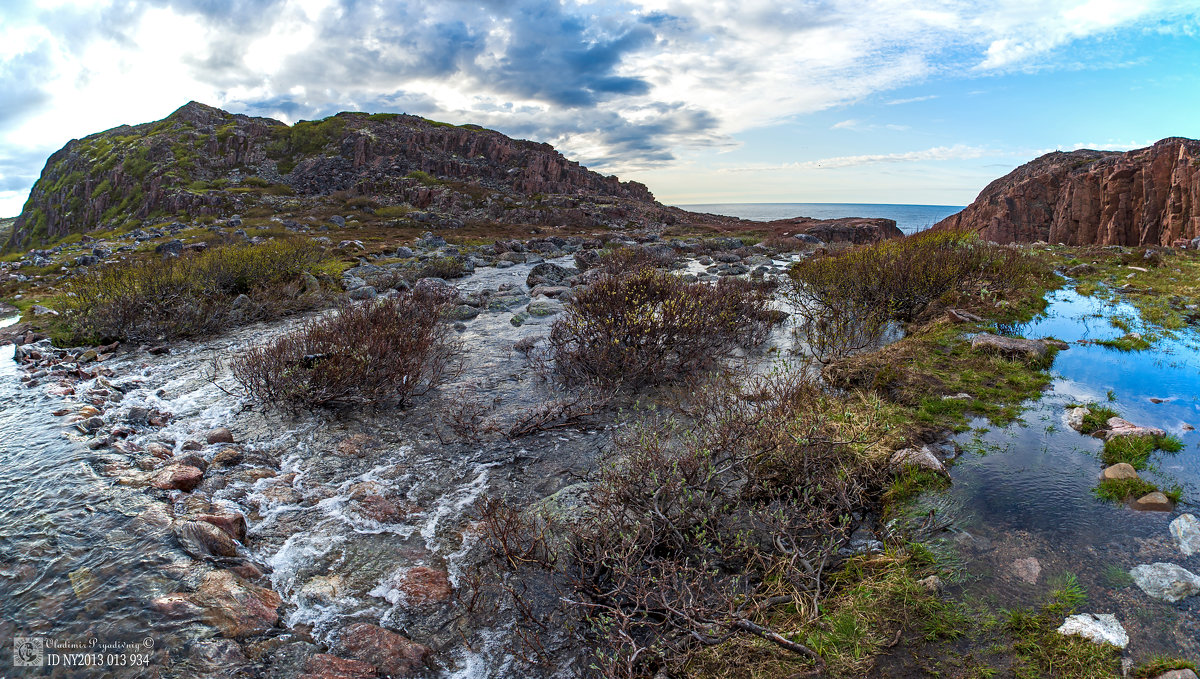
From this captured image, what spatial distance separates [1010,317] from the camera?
39.7 ft

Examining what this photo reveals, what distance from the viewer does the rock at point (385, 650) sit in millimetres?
3676

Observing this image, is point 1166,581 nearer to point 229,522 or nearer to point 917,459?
point 917,459

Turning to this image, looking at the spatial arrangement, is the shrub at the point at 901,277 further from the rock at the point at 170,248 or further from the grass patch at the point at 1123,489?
the rock at the point at 170,248

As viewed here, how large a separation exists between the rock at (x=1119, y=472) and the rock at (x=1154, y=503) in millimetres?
314

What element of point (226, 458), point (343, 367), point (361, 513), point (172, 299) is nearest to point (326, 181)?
point (172, 299)

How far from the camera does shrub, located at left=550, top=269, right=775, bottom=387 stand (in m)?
9.14

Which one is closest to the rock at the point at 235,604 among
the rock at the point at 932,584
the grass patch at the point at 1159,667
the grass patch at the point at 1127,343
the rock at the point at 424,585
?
the rock at the point at 424,585

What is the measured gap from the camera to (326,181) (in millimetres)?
69438

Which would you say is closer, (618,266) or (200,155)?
(618,266)

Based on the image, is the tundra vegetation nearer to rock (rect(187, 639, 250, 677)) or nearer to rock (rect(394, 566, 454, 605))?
rock (rect(394, 566, 454, 605))

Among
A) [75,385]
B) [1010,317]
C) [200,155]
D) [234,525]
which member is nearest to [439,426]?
[234,525]

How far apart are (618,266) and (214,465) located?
466 inches

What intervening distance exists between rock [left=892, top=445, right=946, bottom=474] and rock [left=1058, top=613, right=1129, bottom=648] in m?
2.02

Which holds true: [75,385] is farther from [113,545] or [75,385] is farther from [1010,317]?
[1010,317]
